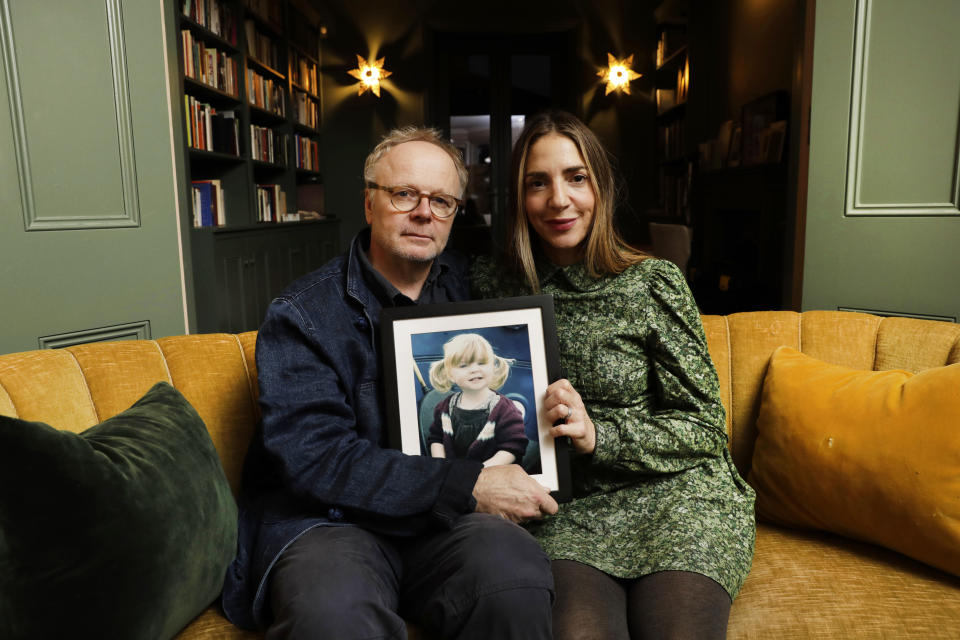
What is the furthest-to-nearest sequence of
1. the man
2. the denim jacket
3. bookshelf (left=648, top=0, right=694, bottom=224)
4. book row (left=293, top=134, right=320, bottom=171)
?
book row (left=293, top=134, right=320, bottom=171), bookshelf (left=648, top=0, right=694, bottom=224), the denim jacket, the man

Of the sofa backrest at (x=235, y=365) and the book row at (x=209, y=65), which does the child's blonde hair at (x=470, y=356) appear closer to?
the sofa backrest at (x=235, y=365)

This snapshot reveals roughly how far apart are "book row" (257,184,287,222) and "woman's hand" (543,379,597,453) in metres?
3.90

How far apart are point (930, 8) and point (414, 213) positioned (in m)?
1.63

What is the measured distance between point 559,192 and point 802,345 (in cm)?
77

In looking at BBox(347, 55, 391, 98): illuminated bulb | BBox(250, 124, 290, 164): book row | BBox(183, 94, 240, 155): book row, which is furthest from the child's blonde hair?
BBox(347, 55, 391, 98): illuminated bulb

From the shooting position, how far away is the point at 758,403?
160cm

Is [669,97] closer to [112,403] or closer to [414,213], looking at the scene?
[414,213]

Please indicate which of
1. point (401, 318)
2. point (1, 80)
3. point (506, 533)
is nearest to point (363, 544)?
point (506, 533)

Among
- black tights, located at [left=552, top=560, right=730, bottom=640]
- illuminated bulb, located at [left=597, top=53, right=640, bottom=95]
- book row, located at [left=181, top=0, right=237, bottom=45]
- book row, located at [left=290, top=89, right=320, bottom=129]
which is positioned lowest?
black tights, located at [left=552, top=560, right=730, bottom=640]

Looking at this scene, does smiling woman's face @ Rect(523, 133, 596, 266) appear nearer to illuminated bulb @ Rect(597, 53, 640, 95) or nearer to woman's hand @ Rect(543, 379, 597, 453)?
woman's hand @ Rect(543, 379, 597, 453)

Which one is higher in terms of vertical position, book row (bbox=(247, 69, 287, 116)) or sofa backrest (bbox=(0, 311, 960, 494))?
book row (bbox=(247, 69, 287, 116))

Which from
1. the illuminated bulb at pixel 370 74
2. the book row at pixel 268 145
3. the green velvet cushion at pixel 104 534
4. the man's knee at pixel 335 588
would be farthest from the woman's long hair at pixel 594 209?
the illuminated bulb at pixel 370 74

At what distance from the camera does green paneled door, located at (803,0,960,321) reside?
1.83 m

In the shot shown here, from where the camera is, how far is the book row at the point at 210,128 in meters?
3.72
